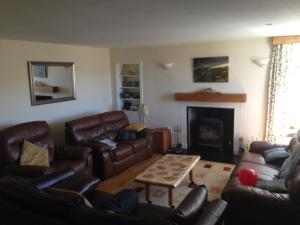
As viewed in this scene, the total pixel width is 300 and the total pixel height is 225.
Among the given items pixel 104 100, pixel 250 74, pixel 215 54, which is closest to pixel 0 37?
pixel 104 100

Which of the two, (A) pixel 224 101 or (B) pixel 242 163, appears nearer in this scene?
(B) pixel 242 163

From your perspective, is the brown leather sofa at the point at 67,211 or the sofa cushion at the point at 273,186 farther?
the sofa cushion at the point at 273,186

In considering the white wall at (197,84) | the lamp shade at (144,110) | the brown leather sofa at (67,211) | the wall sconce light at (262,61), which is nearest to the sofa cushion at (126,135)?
the lamp shade at (144,110)

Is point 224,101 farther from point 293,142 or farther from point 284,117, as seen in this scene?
point 293,142

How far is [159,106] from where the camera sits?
20.8ft

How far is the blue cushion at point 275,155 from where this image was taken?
12.6 ft

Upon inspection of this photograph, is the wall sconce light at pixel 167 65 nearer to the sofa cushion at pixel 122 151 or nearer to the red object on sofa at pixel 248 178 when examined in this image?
the sofa cushion at pixel 122 151

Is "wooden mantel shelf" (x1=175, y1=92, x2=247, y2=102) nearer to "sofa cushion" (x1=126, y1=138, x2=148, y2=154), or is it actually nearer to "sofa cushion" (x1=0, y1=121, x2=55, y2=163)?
"sofa cushion" (x1=126, y1=138, x2=148, y2=154)

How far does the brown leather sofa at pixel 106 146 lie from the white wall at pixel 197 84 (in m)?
0.98

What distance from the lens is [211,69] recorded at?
220 inches

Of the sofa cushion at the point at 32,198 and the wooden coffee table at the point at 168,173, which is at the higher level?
the sofa cushion at the point at 32,198

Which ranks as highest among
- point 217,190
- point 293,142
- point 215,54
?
point 215,54

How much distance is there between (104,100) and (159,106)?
56.1 inches

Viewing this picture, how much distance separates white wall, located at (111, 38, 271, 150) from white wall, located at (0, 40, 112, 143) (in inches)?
25.2
